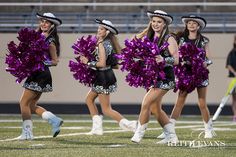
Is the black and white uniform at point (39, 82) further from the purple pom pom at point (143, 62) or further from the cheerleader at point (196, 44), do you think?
the cheerleader at point (196, 44)

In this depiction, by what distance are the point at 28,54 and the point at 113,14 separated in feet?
39.2

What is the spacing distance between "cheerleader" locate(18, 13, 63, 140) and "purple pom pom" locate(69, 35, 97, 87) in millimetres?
854

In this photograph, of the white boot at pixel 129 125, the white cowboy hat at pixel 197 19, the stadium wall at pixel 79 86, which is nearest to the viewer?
the white cowboy hat at pixel 197 19

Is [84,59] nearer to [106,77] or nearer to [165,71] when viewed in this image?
[106,77]

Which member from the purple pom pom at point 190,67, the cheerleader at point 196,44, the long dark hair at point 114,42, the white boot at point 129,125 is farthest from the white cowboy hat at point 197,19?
the white boot at point 129,125

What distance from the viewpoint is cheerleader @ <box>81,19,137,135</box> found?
1212 cm

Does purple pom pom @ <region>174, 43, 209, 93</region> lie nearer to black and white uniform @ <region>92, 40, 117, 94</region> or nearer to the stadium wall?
black and white uniform @ <region>92, 40, 117, 94</region>

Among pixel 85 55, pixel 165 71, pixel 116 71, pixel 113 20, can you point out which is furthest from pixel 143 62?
pixel 113 20

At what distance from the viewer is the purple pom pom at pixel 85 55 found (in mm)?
12156

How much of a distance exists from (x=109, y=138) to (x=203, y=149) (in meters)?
2.31

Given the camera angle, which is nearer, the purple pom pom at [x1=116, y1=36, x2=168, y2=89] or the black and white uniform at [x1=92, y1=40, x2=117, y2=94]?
the purple pom pom at [x1=116, y1=36, x2=168, y2=89]

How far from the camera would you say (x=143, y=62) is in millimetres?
10039

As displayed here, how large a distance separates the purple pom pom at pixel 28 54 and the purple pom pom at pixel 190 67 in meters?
1.79

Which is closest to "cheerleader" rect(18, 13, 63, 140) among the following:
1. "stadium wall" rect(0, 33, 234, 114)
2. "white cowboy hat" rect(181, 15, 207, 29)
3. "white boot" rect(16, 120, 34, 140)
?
"white boot" rect(16, 120, 34, 140)
